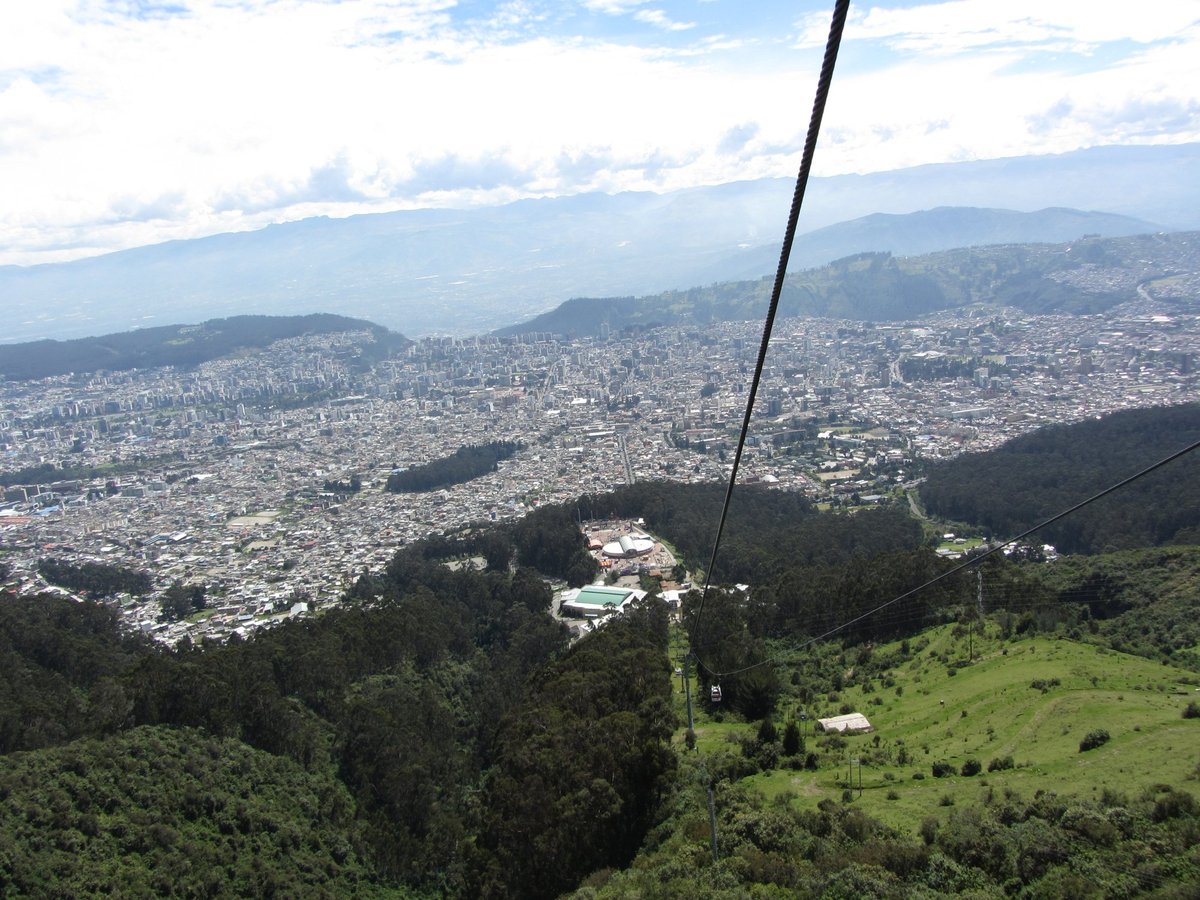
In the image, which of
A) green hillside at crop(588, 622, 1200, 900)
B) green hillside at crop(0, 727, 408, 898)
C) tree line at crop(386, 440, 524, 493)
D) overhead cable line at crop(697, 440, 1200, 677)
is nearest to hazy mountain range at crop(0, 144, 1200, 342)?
tree line at crop(386, 440, 524, 493)

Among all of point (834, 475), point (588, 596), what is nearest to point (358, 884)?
point (588, 596)

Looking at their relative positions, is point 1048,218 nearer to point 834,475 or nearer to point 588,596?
point 834,475

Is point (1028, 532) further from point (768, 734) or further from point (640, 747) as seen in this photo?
point (640, 747)

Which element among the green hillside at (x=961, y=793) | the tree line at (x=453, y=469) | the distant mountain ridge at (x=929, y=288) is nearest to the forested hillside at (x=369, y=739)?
the green hillside at (x=961, y=793)

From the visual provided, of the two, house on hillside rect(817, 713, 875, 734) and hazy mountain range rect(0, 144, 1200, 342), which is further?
hazy mountain range rect(0, 144, 1200, 342)

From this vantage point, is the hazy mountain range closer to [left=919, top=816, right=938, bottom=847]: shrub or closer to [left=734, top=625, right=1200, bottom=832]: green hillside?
[left=734, top=625, right=1200, bottom=832]: green hillside

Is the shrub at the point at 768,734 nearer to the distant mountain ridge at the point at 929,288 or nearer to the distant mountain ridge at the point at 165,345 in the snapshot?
the distant mountain ridge at the point at 929,288

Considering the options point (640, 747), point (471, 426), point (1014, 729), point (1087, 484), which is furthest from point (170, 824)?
point (471, 426)
